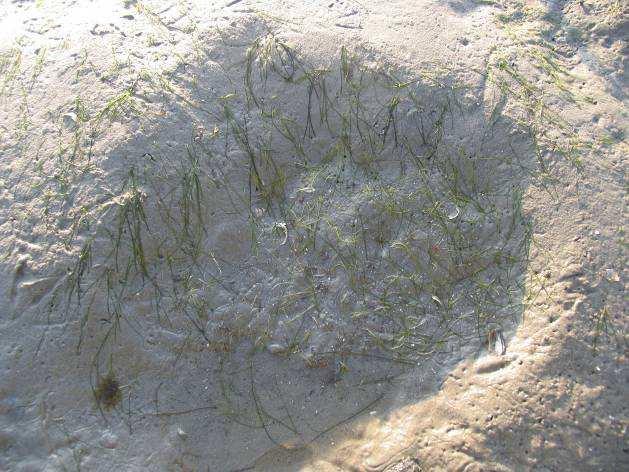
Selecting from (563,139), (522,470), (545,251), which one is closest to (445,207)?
(545,251)

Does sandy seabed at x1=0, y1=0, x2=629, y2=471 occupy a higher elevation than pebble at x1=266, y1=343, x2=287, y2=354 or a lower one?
higher

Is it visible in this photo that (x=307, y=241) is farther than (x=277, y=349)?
Yes

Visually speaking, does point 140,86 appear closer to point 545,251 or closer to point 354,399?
point 354,399

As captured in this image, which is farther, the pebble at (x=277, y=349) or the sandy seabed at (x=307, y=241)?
the pebble at (x=277, y=349)

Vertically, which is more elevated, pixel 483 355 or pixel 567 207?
pixel 567 207

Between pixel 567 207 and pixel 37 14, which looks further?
pixel 37 14

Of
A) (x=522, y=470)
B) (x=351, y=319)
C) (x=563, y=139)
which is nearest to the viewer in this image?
(x=522, y=470)

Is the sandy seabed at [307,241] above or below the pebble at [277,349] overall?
above

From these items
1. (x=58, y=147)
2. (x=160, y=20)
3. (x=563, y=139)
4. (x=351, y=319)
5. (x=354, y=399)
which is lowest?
(x=354, y=399)

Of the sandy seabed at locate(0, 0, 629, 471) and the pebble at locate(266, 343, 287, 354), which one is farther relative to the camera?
the pebble at locate(266, 343, 287, 354)

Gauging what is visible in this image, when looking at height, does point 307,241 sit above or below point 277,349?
above

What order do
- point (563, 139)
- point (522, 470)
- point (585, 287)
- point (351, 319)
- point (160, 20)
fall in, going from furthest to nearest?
1. point (160, 20)
2. point (563, 139)
3. point (351, 319)
4. point (585, 287)
5. point (522, 470)
